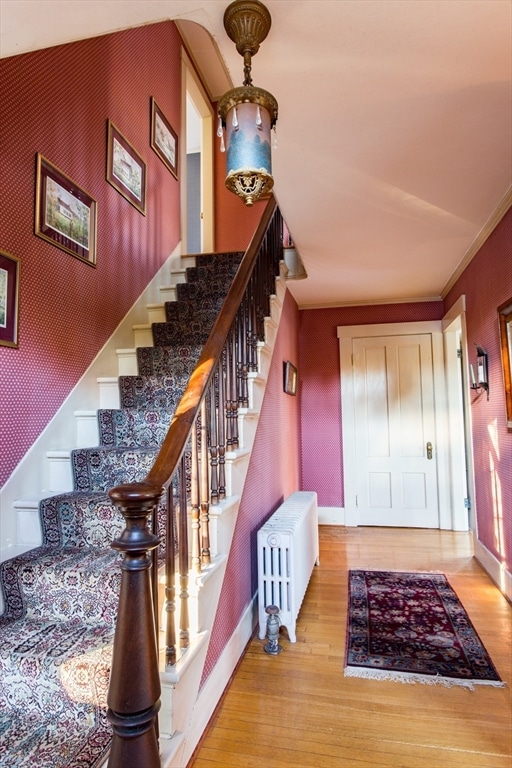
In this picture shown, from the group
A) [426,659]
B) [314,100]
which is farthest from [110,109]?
[426,659]

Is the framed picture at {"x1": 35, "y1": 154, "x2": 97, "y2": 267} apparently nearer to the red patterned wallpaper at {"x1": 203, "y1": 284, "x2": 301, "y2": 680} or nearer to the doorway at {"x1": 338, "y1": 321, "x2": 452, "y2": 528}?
the red patterned wallpaper at {"x1": 203, "y1": 284, "x2": 301, "y2": 680}

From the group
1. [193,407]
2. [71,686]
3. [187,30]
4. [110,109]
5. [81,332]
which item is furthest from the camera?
[187,30]

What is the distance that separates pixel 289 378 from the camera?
13.7ft

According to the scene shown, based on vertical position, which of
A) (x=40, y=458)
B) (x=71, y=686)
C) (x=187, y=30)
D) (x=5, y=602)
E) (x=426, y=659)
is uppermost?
(x=187, y=30)

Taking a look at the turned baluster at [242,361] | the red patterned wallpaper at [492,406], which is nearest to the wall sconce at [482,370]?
the red patterned wallpaper at [492,406]

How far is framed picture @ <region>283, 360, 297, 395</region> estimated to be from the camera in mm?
4023

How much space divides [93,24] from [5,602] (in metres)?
1.92

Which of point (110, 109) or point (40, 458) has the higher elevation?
point (110, 109)

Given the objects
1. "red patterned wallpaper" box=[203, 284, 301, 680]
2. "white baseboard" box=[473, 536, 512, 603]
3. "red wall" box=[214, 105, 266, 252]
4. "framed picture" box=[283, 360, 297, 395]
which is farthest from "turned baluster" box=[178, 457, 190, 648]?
"red wall" box=[214, 105, 266, 252]

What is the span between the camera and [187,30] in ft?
14.2

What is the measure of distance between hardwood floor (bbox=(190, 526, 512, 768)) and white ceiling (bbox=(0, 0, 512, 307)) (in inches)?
93.1

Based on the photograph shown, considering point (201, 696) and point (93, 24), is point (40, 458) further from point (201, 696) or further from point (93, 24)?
point (93, 24)

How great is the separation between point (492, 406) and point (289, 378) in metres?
1.71

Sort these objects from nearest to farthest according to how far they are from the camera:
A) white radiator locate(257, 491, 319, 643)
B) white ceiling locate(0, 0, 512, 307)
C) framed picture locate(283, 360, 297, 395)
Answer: white ceiling locate(0, 0, 512, 307) < white radiator locate(257, 491, 319, 643) < framed picture locate(283, 360, 297, 395)
